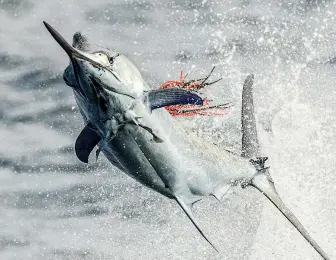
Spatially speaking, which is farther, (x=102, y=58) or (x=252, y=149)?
(x=252, y=149)

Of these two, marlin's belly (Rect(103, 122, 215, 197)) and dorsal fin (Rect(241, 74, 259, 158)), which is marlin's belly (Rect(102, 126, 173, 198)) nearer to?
marlin's belly (Rect(103, 122, 215, 197))

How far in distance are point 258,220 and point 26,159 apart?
6096 mm

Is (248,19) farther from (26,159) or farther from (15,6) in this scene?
(26,159)

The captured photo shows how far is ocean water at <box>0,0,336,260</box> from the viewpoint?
959cm

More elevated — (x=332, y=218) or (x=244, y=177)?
(x=244, y=177)

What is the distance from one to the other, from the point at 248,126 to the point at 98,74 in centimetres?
276

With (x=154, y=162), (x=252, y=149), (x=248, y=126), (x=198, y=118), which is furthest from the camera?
(x=198, y=118)

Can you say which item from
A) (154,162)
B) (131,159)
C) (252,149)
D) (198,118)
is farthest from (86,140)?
(198,118)

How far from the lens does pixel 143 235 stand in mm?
13906

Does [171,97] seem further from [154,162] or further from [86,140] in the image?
[86,140]

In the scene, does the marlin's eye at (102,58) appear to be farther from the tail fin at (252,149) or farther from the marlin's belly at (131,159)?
the tail fin at (252,149)

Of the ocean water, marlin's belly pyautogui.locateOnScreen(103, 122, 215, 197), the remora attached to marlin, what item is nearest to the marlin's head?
the remora attached to marlin

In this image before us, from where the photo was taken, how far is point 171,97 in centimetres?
444

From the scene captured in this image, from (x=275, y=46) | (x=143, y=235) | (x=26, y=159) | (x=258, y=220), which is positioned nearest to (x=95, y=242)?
(x=143, y=235)
